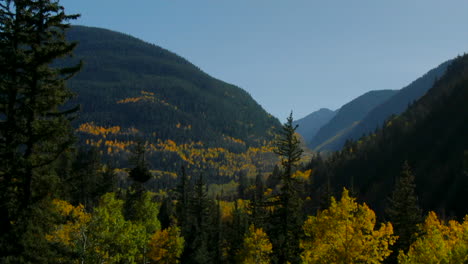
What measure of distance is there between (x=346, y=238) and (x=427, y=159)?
143 m

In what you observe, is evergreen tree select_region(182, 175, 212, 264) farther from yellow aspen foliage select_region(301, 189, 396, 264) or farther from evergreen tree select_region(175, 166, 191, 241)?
yellow aspen foliage select_region(301, 189, 396, 264)

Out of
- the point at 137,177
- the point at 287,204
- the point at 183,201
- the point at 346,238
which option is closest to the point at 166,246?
the point at 137,177

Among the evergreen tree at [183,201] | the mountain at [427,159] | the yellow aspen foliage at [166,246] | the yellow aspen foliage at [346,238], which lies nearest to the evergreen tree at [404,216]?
the yellow aspen foliage at [346,238]

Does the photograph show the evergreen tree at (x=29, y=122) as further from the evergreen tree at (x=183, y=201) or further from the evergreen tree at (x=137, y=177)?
the evergreen tree at (x=183, y=201)

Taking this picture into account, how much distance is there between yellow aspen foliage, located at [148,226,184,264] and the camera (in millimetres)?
53062

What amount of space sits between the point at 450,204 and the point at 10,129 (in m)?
120

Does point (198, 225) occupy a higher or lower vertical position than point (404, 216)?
lower

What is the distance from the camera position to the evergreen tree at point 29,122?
17312mm

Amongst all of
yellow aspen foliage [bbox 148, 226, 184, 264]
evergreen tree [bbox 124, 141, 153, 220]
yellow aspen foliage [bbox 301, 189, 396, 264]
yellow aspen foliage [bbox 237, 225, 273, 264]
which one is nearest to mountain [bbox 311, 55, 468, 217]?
yellow aspen foliage [bbox 148, 226, 184, 264]

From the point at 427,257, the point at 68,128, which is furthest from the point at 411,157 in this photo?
the point at 68,128

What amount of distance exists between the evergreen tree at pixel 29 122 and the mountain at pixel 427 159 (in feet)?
338

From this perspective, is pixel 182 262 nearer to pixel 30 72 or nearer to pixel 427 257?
pixel 427 257

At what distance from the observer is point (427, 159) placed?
149 meters

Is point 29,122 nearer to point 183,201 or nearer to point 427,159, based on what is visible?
point 183,201
